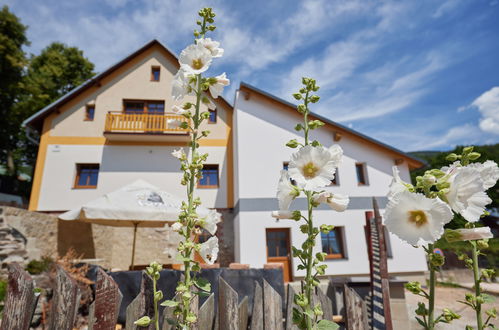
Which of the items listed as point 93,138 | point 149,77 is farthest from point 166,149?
point 149,77

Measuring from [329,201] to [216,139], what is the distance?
10259 mm

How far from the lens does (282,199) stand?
1.06m

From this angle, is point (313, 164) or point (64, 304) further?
point (64, 304)

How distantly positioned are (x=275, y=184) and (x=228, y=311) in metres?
7.84

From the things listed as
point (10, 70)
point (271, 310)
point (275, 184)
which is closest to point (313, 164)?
point (271, 310)

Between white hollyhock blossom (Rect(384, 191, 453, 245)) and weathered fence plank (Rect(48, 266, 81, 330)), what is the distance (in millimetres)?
1648

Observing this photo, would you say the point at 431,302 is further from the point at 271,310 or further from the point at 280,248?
the point at 280,248

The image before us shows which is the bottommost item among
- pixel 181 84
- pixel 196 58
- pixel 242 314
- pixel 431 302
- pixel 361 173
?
pixel 242 314

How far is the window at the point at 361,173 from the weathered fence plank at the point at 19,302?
1034 cm

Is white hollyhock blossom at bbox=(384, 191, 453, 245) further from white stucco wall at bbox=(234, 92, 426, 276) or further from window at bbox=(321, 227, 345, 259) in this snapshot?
window at bbox=(321, 227, 345, 259)

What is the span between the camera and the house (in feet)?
29.0

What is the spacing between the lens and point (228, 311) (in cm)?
164

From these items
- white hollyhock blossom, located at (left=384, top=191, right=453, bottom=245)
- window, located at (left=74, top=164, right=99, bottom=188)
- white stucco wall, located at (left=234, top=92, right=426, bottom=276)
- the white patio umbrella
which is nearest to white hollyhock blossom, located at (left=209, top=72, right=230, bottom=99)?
white hollyhock blossom, located at (left=384, top=191, right=453, bottom=245)

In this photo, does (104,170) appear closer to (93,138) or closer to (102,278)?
(93,138)
